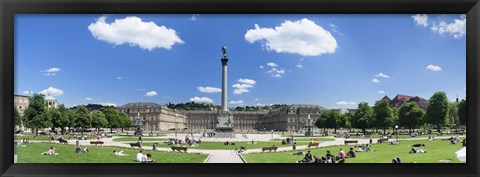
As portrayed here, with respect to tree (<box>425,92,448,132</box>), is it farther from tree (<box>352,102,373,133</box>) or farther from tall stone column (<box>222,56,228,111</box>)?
tall stone column (<box>222,56,228,111</box>)

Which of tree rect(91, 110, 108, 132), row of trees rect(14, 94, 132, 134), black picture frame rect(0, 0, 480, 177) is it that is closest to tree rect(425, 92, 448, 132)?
row of trees rect(14, 94, 132, 134)

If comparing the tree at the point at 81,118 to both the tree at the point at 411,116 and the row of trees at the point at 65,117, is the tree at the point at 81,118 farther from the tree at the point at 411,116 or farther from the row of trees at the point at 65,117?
the tree at the point at 411,116

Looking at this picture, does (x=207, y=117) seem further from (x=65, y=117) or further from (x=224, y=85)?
(x=65, y=117)

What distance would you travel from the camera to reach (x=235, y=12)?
367 cm

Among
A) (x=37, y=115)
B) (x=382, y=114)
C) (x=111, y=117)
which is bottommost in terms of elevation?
(x=111, y=117)

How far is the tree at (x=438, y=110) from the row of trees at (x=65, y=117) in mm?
16692

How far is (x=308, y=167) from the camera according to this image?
12.2 ft

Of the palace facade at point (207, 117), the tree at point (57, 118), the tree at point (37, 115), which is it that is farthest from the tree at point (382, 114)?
the tree at point (37, 115)

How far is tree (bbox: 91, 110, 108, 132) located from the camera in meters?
23.0

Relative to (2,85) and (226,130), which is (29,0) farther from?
(226,130)

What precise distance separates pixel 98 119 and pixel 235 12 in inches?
828

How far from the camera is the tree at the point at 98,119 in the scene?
75.6ft

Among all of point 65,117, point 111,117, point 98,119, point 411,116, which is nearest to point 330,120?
point 411,116

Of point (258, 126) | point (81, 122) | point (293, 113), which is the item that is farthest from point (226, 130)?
point (258, 126)
